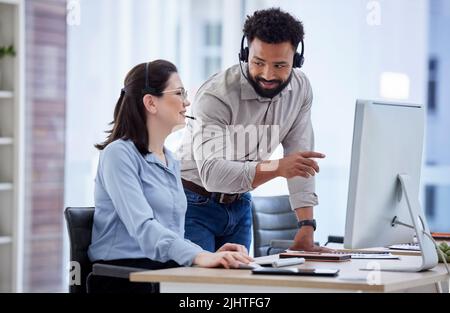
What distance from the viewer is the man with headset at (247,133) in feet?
8.06

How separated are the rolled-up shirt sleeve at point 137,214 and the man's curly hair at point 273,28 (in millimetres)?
582

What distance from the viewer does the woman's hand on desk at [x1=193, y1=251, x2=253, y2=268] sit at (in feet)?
6.49

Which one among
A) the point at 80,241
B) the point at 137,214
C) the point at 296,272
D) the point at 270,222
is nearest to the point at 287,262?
the point at 296,272

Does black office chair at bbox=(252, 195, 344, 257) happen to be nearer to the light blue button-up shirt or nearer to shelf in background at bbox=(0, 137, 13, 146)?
the light blue button-up shirt

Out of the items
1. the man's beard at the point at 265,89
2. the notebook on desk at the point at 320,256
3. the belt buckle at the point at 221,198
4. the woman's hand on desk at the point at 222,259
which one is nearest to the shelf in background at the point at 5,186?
the belt buckle at the point at 221,198

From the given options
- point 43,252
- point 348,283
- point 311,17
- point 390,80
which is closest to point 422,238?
point 348,283

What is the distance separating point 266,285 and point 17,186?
295 cm

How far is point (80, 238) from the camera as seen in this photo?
2303mm

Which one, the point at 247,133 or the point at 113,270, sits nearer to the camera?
the point at 113,270

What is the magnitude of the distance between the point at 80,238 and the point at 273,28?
864 mm

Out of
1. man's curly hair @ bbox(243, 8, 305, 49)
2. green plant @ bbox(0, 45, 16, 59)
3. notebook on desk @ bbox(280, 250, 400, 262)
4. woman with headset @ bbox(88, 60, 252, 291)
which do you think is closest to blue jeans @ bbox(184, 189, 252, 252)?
woman with headset @ bbox(88, 60, 252, 291)

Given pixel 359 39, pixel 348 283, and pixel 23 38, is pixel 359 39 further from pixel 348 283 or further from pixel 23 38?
pixel 348 283

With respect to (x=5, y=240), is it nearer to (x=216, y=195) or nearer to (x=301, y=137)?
(x=216, y=195)

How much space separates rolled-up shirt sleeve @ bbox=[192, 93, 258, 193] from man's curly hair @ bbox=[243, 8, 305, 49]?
250 mm
